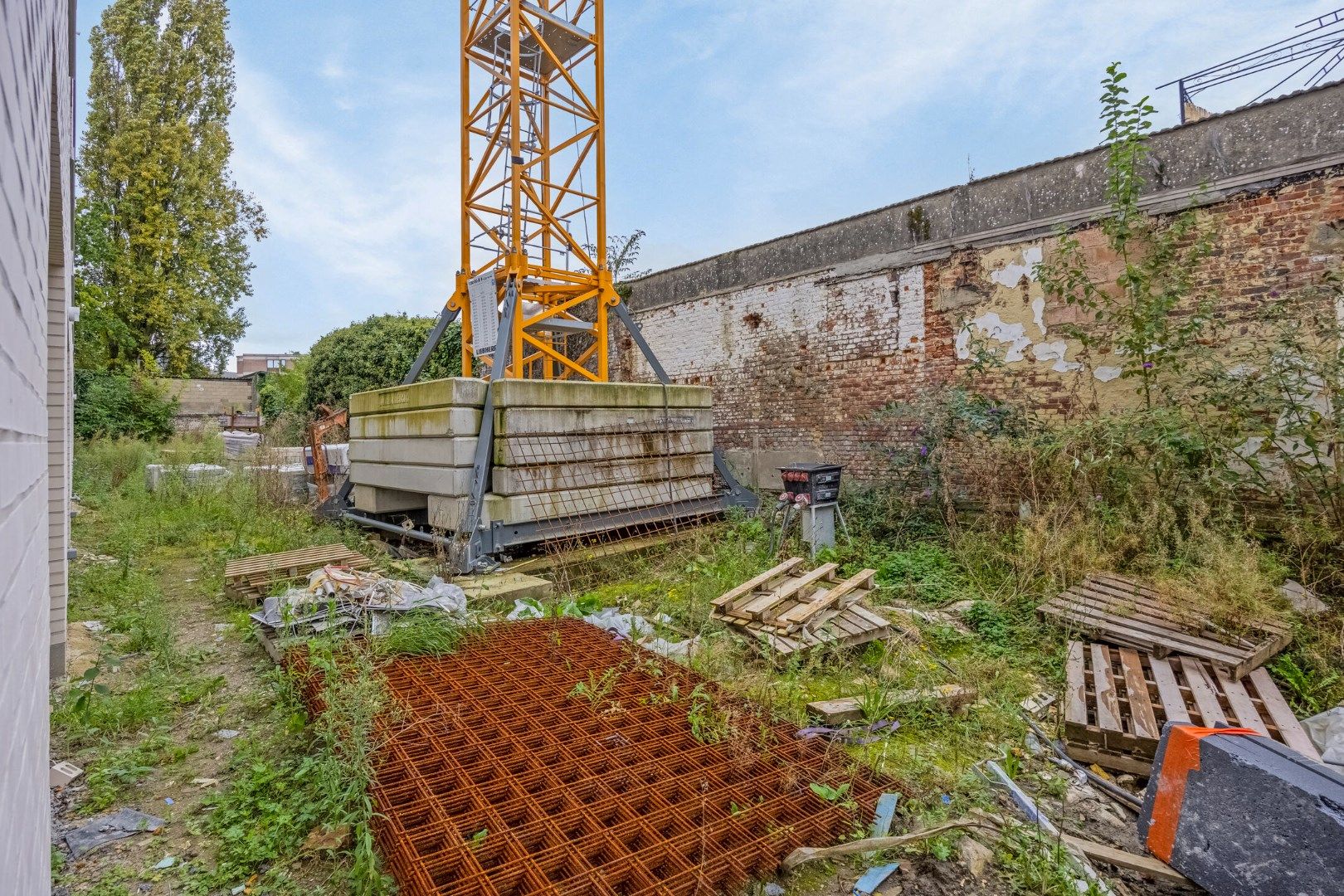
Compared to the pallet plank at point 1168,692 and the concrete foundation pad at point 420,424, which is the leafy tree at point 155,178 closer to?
the concrete foundation pad at point 420,424

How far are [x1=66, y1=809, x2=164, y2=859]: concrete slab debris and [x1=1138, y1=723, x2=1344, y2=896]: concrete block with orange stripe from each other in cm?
407

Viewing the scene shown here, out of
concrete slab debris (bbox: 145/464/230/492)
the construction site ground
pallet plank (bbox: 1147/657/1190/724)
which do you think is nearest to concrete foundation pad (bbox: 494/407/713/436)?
the construction site ground

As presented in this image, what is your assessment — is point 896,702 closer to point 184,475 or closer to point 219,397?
point 184,475

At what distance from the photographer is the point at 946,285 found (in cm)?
778

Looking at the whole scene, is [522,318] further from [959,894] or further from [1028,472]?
[959,894]

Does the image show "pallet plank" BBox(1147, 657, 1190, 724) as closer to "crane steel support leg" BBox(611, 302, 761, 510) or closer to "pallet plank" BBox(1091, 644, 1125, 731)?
"pallet plank" BBox(1091, 644, 1125, 731)

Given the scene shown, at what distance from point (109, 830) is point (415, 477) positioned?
4497 mm

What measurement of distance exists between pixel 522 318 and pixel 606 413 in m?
2.33

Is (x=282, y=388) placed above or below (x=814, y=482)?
above

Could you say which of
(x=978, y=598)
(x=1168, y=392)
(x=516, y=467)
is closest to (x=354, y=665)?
(x=516, y=467)

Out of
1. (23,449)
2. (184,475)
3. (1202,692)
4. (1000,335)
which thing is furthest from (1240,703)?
(184,475)

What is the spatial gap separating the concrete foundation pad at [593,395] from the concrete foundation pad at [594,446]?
344mm

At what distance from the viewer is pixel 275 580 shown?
19.2ft

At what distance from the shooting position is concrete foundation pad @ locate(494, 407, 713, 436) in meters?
6.68
